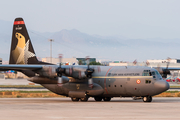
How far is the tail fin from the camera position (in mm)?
37000

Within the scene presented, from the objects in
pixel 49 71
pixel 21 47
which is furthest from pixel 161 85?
pixel 21 47

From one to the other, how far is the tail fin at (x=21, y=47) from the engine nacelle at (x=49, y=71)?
5.35m

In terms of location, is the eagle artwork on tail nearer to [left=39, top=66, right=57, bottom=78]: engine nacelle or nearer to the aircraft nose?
[left=39, top=66, right=57, bottom=78]: engine nacelle

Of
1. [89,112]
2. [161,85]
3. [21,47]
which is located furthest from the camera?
[21,47]

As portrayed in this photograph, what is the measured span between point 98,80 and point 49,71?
5178 mm

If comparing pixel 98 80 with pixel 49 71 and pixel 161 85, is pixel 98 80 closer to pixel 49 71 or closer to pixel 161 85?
pixel 49 71

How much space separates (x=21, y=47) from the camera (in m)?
37.5

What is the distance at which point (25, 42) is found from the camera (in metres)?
37.6

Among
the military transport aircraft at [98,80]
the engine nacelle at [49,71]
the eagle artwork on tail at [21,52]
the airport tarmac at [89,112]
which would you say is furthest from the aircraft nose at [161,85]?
the eagle artwork on tail at [21,52]

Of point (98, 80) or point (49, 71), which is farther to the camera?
point (98, 80)

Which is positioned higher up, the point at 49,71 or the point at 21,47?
the point at 21,47

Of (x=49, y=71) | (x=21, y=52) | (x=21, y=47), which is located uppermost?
(x=21, y=47)

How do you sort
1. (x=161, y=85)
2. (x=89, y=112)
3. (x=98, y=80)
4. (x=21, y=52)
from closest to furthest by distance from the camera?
1. (x=89, y=112)
2. (x=161, y=85)
3. (x=98, y=80)
4. (x=21, y=52)

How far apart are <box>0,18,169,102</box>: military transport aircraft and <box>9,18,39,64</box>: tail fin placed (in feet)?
9.75
